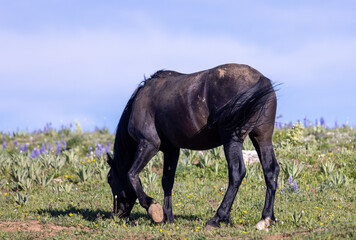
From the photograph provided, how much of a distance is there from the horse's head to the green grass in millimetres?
239

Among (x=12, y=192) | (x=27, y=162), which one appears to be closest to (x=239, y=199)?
(x=12, y=192)

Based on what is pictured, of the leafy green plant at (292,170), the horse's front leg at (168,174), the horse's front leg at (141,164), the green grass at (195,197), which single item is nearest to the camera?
the green grass at (195,197)

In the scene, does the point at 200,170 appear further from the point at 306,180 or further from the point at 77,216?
the point at 77,216

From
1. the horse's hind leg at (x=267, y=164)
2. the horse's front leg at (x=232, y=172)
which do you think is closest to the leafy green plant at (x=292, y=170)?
the horse's hind leg at (x=267, y=164)

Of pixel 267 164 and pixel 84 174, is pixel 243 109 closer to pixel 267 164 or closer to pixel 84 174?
pixel 267 164

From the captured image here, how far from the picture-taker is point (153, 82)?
8055 millimetres

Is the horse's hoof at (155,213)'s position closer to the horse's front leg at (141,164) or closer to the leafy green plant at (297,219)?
the horse's front leg at (141,164)

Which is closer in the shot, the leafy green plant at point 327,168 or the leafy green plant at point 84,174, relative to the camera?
the leafy green plant at point 327,168

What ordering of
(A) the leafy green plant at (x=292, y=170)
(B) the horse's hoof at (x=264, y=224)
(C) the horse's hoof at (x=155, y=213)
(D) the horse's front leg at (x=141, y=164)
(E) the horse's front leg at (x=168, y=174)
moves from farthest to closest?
(A) the leafy green plant at (x=292, y=170) < (E) the horse's front leg at (x=168, y=174) < (D) the horse's front leg at (x=141, y=164) < (C) the horse's hoof at (x=155, y=213) < (B) the horse's hoof at (x=264, y=224)

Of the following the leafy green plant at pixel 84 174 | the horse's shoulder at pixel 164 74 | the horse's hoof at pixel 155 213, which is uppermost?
the horse's shoulder at pixel 164 74

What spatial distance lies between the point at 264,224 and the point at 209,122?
5.76 feet

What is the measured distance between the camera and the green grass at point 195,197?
7090 millimetres

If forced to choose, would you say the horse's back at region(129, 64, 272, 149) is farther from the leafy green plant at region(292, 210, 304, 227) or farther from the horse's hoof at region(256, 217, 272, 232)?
the leafy green plant at region(292, 210, 304, 227)

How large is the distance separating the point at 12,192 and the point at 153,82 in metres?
6.29
